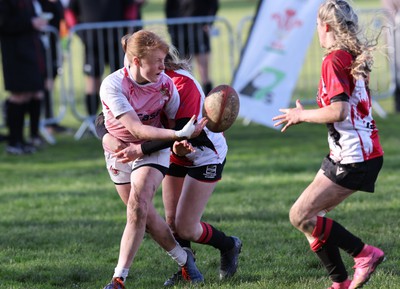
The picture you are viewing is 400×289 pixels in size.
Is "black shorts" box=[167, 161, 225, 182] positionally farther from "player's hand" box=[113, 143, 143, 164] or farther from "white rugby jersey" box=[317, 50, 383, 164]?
"white rugby jersey" box=[317, 50, 383, 164]

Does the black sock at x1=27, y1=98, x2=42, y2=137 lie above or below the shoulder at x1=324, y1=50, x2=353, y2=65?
below

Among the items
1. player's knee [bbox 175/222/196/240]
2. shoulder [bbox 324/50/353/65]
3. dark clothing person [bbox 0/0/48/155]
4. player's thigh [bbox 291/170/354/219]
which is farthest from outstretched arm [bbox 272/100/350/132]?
dark clothing person [bbox 0/0/48/155]

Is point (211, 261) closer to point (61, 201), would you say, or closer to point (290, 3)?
point (61, 201)

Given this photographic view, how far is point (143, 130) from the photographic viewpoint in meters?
5.29

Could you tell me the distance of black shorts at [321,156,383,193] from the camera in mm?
5176

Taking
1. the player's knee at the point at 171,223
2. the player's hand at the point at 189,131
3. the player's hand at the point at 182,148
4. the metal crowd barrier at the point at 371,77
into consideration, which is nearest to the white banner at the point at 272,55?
the metal crowd barrier at the point at 371,77

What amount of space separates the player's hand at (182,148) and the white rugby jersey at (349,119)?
80 cm

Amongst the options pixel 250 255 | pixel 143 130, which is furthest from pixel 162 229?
pixel 250 255

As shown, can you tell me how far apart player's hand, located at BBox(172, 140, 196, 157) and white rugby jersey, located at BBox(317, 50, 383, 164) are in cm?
80

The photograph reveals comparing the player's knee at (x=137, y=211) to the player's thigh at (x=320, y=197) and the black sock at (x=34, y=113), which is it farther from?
the black sock at (x=34, y=113)

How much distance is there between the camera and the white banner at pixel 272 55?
12180 mm

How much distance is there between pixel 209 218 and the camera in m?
7.90

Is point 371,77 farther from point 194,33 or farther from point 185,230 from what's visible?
point 185,230

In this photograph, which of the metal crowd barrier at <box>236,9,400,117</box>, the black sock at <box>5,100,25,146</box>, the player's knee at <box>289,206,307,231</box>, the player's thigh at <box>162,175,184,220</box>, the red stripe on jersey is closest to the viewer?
the player's knee at <box>289,206,307,231</box>
